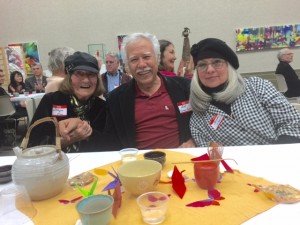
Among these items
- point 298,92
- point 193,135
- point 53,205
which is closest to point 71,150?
point 193,135

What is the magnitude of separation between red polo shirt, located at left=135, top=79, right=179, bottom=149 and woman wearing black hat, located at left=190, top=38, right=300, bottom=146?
201 millimetres

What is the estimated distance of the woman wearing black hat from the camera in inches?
66.1

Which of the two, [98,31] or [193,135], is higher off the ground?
[98,31]

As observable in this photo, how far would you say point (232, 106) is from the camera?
5.71 feet

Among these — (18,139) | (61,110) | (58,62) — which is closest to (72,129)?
(61,110)

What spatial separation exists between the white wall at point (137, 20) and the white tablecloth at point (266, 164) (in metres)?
5.92

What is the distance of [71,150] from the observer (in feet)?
6.57

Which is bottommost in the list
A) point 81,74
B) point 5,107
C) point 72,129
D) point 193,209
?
point 5,107

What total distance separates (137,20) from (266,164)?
646 centimetres

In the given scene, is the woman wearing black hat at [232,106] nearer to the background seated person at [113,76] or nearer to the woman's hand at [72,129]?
the woman's hand at [72,129]

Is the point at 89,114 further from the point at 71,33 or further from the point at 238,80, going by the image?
the point at 71,33

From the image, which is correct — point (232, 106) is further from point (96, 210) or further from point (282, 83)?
point (282, 83)

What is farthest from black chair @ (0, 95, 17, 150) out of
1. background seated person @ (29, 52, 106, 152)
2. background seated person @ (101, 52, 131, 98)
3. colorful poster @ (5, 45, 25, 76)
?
background seated person @ (29, 52, 106, 152)

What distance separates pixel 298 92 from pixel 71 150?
4.82 meters
